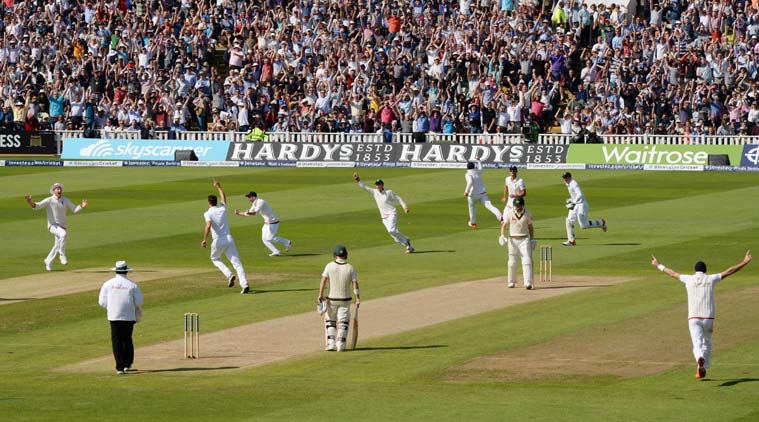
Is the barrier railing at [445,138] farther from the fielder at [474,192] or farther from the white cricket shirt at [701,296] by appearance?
the white cricket shirt at [701,296]

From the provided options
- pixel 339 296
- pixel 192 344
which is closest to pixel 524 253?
pixel 339 296

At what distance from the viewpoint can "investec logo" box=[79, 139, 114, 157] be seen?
6700 cm

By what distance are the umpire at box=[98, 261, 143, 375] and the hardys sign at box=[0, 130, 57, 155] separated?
152 feet

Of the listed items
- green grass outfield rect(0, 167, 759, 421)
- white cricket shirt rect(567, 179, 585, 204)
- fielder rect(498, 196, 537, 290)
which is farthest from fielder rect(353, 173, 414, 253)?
fielder rect(498, 196, 537, 290)

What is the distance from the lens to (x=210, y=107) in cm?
6900

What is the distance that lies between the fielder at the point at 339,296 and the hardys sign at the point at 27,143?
4565 cm

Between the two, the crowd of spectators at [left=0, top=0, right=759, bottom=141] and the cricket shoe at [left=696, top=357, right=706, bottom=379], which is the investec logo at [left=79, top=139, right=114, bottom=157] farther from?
the cricket shoe at [left=696, top=357, right=706, bottom=379]

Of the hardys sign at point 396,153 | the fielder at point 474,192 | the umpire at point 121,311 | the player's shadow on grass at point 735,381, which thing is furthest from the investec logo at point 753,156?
the umpire at point 121,311

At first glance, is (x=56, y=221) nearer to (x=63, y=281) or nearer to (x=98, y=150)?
(x=63, y=281)

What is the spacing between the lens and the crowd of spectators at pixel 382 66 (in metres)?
62.5

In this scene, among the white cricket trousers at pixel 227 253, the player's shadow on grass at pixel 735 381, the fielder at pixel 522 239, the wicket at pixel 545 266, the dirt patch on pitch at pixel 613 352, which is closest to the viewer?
the player's shadow on grass at pixel 735 381

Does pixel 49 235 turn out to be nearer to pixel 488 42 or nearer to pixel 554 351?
pixel 554 351

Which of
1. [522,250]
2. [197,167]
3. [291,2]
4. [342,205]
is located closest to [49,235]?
[342,205]

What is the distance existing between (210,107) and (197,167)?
16.2 ft
